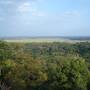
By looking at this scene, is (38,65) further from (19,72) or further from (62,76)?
(62,76)

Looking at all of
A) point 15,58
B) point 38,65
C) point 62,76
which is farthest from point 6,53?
point 62,76

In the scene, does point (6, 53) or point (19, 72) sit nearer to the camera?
point (19, 72)

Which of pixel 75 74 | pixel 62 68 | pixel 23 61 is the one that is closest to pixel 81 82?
pixel 75 74

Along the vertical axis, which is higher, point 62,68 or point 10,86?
point 62,68

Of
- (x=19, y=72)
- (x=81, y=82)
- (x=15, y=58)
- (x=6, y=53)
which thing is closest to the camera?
(x=81, y=82)

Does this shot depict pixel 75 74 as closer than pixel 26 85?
Yes

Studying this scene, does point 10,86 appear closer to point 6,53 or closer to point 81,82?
point 81,82

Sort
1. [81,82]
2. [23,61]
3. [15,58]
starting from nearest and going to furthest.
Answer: [81,82] < [23,61] < [15,58]

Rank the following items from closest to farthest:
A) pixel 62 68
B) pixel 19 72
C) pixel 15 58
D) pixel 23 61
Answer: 1. pixel 62 68
2. pixel 19 72
3. pixel 23 61
4. pixel 15 58

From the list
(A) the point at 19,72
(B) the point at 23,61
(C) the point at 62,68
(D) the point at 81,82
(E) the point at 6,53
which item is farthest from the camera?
(E) the point at 6,53

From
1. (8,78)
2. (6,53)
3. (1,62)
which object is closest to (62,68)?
(8,78)
